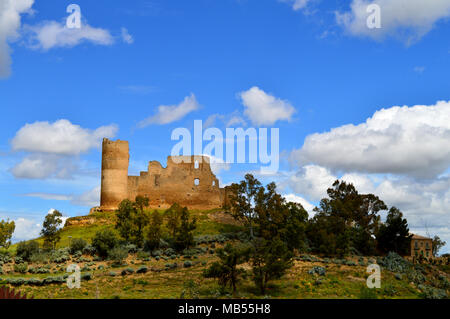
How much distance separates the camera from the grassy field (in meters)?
22.1

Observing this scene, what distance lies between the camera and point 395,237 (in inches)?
1781

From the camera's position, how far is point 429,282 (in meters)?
30.8

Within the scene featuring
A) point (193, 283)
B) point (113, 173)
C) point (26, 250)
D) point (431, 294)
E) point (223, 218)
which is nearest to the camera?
point (193, 283)

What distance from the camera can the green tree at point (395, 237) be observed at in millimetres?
45031

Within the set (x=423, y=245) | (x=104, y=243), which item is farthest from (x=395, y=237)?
(x=104, y=243)

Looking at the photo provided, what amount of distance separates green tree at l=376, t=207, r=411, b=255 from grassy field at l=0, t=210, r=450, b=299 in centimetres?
1189

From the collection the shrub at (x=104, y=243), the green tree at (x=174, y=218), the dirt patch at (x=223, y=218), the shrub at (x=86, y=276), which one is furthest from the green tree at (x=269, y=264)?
the dirt patch at (x=223, y=218)

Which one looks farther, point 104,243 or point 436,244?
point 436,244

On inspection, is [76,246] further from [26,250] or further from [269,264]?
[269,264]

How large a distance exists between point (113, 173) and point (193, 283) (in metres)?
33.5

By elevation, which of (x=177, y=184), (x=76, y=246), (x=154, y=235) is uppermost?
(x=177, y=184)

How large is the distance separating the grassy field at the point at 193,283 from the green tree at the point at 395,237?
11894 millimetres
